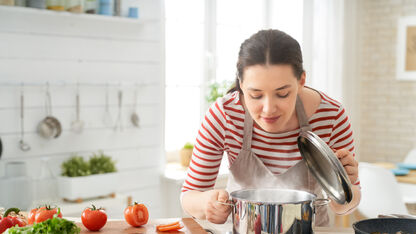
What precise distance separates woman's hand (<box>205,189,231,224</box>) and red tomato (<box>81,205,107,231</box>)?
32 cm

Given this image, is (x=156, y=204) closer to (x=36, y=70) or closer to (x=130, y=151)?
(x=130, y=151)

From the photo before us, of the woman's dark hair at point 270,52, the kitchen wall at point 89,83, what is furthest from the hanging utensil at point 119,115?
the woman's dark hair at point 270,52

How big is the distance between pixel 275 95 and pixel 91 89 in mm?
2182

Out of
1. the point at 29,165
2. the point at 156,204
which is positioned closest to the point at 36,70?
the point at 29,165

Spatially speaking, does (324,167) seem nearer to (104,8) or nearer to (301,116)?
(301,116)

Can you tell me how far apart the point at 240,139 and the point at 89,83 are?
6.01ft

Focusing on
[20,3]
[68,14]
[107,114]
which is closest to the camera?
[20,3]

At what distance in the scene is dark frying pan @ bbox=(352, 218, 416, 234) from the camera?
45.2 inches

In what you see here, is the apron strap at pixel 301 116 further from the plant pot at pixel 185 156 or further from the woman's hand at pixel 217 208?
the plant pot at pixel 185 156

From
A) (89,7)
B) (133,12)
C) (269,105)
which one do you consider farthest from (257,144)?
(133,12)

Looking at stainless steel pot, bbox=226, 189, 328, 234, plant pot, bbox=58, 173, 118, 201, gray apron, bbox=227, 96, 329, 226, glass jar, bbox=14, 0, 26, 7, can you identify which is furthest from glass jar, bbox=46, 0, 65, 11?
stainless steel pot, bbox=226, 189, 328, 234

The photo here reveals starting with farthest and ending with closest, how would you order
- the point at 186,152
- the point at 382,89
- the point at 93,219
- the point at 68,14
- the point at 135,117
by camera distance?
the point at 382,89 → the point at 186,152 → the point at 135,117 → the point at 68,14 → the point at 93,219

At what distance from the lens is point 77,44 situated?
3230 mm

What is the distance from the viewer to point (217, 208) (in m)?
1.32
